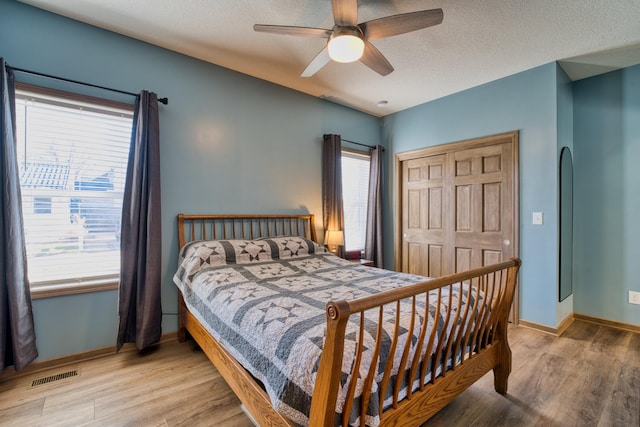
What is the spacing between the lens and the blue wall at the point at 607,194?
9.51 feet

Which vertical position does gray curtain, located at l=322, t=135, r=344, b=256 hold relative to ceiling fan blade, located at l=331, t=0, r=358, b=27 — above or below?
below

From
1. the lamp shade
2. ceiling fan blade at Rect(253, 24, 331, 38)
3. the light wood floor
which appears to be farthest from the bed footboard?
the lamp shade

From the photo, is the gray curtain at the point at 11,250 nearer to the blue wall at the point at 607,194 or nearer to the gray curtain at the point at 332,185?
the gray curtain at the point at 332,185

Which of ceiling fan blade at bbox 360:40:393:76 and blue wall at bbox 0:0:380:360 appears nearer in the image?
ceiling fan blade at bbox 360:40:393:76

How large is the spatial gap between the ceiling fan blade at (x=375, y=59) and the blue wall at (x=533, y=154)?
71.4 inches

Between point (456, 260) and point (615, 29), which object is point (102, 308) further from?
point (615, 29)

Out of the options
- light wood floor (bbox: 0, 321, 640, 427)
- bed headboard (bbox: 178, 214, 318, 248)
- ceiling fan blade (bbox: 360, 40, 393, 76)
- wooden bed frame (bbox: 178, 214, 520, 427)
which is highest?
ceiling fan blade (bbox: 360, 40, 393, 76)

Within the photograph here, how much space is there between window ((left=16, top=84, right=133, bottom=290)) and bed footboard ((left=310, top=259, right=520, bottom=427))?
91.0 inches

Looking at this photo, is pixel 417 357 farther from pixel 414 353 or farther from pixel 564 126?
pixel 564 126

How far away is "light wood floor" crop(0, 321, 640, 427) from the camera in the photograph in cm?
167

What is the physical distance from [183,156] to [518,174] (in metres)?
3.55

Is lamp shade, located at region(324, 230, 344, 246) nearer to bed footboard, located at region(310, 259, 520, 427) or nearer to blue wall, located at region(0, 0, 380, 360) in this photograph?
blue wall, located at region(0, 0, 380, 360)

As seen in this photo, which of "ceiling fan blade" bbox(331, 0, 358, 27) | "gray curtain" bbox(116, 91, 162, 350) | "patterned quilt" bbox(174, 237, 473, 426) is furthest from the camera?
"gray curtain" bbox(116, 91, 162, 350)

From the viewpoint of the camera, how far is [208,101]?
9.61 ft
